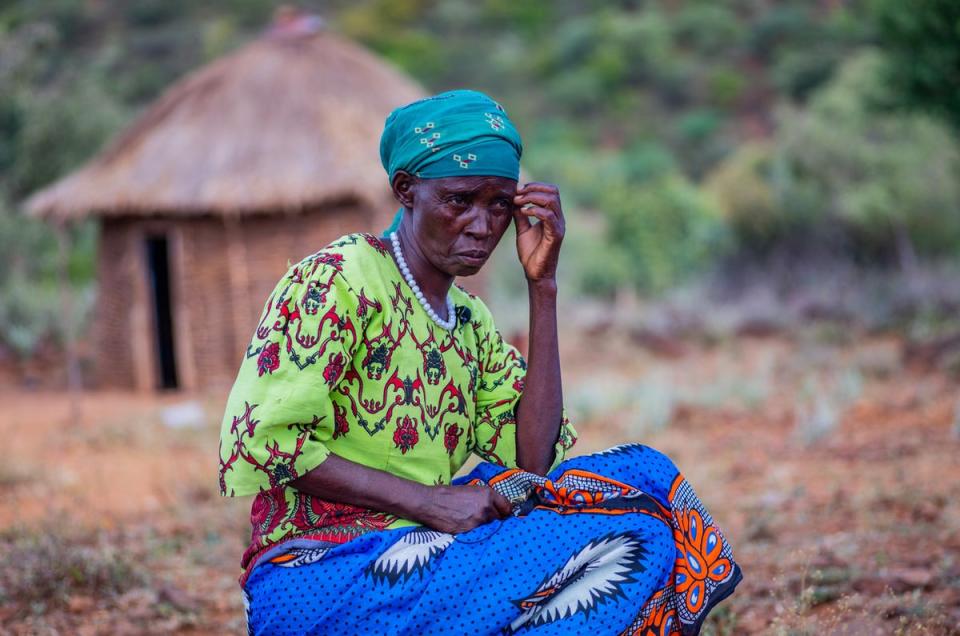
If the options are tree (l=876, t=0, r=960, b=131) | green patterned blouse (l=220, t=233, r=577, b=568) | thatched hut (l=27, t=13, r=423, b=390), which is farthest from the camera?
thatched hut (l=27, t=13, r=423, b=390)

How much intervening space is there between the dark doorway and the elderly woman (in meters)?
9.74

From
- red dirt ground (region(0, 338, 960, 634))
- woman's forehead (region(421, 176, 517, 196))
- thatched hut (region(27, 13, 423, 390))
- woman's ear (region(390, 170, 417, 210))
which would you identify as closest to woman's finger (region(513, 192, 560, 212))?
woman's forehead (region(421, 176, 517, 196))

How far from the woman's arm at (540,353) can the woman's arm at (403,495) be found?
304mm

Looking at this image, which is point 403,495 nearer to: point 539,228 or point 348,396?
point 348,396

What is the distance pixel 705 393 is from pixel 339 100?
16.8 feet

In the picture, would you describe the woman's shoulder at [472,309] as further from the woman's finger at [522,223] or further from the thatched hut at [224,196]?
the thatched hut at [224,196]

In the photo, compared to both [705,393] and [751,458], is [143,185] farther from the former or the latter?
[751,458]

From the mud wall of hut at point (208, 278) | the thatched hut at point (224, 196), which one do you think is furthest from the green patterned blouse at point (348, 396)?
the mud wall of hut at point (208, 278)

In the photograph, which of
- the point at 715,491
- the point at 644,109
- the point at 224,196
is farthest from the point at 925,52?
the point at 644,109

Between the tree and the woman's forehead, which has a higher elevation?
the tree

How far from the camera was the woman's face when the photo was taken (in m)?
2.31

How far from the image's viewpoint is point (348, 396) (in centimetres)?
223

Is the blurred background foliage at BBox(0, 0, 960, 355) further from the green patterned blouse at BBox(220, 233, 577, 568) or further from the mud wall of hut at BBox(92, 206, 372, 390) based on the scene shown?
the green patterned blouse at BBox(220, 233, 577, 568)

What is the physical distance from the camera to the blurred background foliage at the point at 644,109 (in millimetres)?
13906
